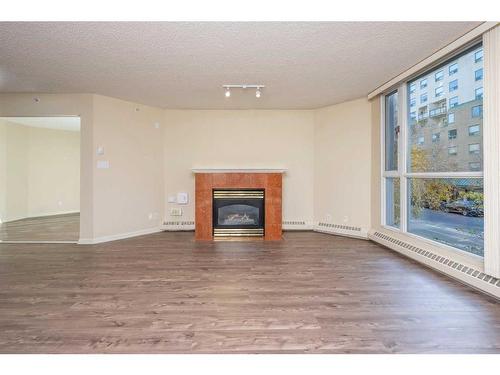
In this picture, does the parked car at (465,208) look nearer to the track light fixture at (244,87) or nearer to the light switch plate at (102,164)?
the track light fixture at (244,87)

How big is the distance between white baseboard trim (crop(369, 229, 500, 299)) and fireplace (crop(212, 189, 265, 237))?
2159 millimetres

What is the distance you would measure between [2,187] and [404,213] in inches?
349

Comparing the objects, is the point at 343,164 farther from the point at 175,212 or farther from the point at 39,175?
the point at 39,175

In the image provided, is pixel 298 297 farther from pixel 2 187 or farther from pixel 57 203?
pixel 57 203

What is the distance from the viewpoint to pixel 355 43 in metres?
2.95

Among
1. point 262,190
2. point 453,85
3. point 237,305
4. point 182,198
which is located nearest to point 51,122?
point 182,198

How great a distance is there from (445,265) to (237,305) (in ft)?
7.96

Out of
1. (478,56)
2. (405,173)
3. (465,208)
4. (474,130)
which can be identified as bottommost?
(465,208)

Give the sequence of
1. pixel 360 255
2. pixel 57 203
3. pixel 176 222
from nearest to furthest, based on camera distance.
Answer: pixel 360 255, pixel 176 222, pixel 57 203

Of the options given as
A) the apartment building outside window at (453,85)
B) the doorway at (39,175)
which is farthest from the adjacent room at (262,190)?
the doorway at (39,175)

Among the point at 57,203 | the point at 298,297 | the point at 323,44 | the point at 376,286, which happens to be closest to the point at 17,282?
the point at 298,297

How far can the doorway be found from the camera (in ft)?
22.1

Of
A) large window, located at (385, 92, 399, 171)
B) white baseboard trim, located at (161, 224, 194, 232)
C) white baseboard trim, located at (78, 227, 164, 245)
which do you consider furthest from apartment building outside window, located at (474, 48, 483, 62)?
white baseboard trim, located at (78, 227, 164, 245)

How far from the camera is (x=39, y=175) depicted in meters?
7.72
